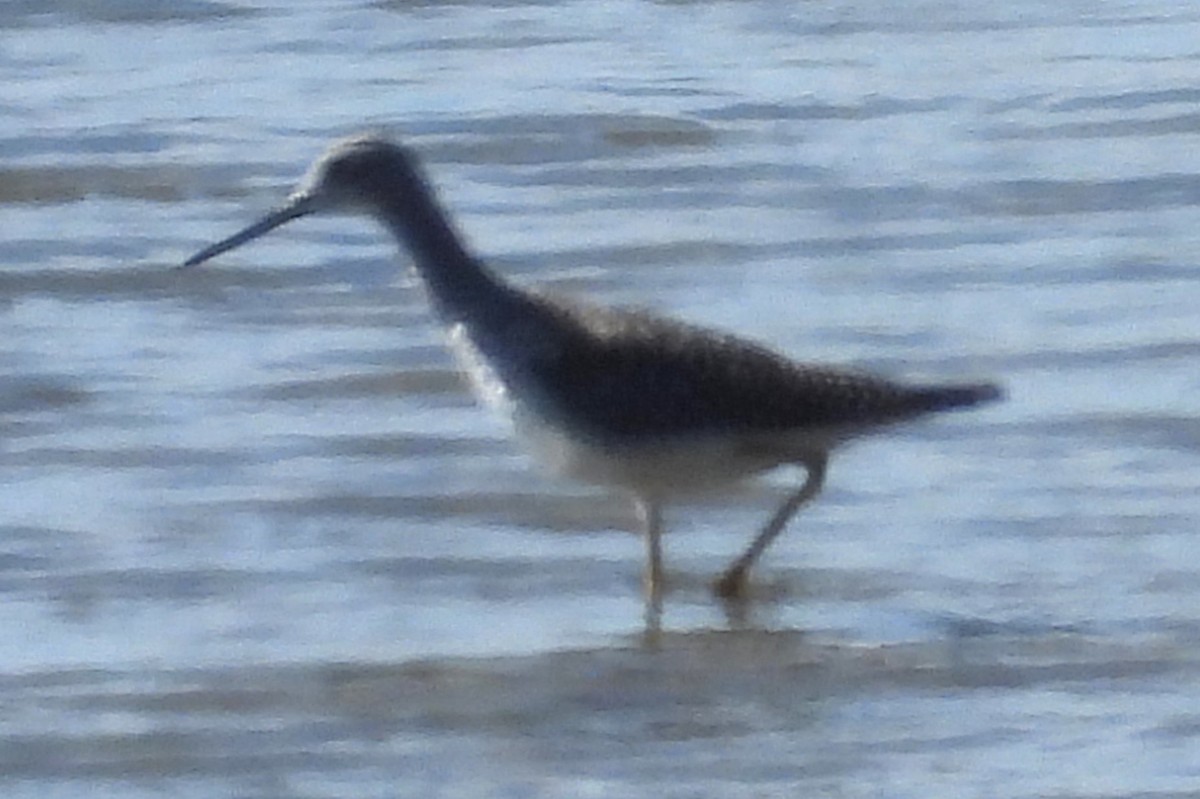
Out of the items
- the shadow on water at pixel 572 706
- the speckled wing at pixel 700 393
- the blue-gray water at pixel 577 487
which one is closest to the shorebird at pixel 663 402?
the speckled wing at pixel 700 393

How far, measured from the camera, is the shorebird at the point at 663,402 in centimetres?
724

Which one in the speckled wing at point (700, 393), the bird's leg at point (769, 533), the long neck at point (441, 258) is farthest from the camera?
the long neck at point (441, 258)

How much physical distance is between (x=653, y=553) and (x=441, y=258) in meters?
0.78

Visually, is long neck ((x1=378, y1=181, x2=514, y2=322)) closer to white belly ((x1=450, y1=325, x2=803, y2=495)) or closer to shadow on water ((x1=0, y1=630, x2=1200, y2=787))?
white belly ((x1=450, y1=325, x2=803, y2=495))

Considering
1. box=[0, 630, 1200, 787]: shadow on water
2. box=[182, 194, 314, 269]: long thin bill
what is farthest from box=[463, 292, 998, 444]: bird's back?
box=[182, 194, 314, 269]: long thin bill

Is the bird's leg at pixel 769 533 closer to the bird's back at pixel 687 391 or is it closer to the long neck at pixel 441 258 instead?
the bird's back at pixel 687 391

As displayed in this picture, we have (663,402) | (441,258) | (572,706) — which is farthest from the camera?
(441,258)

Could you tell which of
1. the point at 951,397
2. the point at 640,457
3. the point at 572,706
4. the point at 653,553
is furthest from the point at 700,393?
the point at 572,706

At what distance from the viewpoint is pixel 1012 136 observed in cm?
1066

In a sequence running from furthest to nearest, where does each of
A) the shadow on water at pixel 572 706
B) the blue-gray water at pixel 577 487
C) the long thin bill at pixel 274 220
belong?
1. the long thin bill at pixel 274 220
2. the blue-gray water at pixel 577 487
3. the shadow on water at pixel 572 706

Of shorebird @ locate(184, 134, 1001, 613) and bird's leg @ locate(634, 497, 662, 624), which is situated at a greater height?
shorebird @ locate(184, 134, 1001, 613)

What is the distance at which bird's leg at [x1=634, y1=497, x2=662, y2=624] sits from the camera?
729 cm

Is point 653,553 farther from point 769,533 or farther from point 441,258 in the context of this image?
point 441,258

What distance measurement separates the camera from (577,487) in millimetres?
7984
